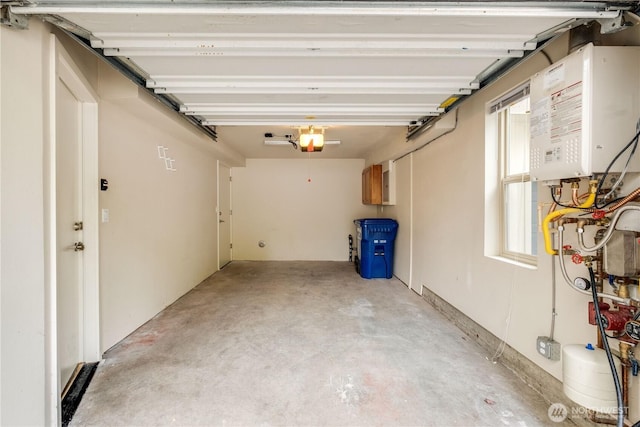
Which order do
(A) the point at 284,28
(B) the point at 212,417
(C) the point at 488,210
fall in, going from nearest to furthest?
(A) the point at 284,28, (B) the point at 212,417, (C) the point at 488,210

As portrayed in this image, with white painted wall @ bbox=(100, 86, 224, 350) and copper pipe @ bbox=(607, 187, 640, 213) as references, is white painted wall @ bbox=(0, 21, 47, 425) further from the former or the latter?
copper pipe @ bbox=(607, 187, 640, 213)

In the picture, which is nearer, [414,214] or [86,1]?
[86,1]

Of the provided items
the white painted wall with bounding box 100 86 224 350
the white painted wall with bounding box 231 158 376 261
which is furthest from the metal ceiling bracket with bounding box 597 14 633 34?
the white painted wall with bounding box 231 158 376 261

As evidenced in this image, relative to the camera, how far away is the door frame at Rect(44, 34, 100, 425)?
4.67 ft

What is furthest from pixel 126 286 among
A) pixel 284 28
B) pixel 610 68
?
pixel 610 68

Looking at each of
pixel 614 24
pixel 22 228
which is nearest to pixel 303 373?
pixel 22 228

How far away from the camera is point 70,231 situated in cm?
201

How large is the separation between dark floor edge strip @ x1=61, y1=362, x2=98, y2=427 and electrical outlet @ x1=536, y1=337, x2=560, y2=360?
9.57 feet

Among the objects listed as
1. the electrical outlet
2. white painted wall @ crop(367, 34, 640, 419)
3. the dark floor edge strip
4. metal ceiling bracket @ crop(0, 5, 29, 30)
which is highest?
metal ceiling bracket @ crop(0, 5, 29, 30)

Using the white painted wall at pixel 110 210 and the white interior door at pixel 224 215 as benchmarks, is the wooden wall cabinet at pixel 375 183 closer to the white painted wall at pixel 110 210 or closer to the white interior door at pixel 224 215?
the white painted wall at pixel 110 210

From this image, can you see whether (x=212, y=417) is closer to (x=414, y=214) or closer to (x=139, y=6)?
(x=139, y=6)

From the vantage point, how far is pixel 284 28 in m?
1.48

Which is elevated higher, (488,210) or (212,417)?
(488,210)

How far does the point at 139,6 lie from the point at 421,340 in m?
3.05
